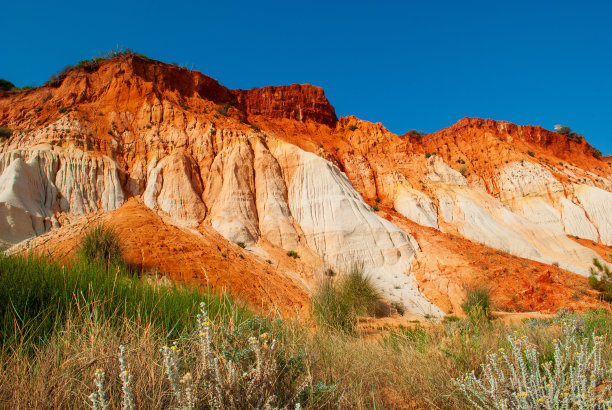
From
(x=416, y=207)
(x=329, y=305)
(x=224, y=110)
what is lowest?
(x=329, y=305)

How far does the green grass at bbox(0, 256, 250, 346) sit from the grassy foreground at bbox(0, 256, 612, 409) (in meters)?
0.01

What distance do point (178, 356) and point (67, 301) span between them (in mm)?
1886

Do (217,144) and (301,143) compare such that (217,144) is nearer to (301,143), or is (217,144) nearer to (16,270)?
(301,143)

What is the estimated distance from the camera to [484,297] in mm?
13594

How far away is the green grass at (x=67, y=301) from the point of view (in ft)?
10.9

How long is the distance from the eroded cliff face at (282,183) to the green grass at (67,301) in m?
7.12

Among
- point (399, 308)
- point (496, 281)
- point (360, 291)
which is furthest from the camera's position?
point (496, 281)

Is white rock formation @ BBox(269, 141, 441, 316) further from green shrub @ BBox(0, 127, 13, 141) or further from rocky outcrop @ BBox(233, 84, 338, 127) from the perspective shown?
green shrub @ BBox(0, 127, 13, 141)

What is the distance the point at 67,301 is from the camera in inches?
148

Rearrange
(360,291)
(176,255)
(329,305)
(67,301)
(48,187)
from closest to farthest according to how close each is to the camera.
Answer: (67,301) < (329,305) < (176,255) < (360,291) < (48,187)

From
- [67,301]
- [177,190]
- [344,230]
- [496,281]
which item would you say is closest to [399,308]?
[496,281]

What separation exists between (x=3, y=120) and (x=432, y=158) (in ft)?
142

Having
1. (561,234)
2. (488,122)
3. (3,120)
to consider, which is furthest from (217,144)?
(488,122)

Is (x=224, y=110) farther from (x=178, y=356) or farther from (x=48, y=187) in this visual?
(x=178, y=356)
